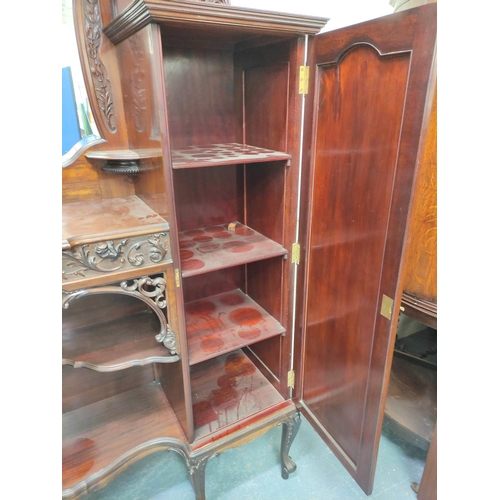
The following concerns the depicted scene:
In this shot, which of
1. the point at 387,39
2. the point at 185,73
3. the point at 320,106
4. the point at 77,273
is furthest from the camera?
the point at 185,73

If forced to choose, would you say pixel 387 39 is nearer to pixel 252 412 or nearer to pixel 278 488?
pixel 252 412

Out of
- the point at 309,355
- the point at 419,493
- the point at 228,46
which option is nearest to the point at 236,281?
the point at 309,355

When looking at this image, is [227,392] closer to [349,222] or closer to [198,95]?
[349,222]

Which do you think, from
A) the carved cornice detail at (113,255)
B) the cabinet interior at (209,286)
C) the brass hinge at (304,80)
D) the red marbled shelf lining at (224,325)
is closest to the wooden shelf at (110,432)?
the cabinet interior at (209,286)

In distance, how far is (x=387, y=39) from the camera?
2.84 ft

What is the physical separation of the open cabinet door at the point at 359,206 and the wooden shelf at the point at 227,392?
0.93 ft

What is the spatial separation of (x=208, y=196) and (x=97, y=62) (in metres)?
0.68

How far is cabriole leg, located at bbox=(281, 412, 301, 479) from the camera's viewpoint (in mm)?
1524

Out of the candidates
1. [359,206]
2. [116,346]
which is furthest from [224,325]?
[359,206]

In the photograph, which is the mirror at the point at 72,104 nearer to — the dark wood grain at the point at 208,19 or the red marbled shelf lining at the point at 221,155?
the dark wood grain at the point at 208,19

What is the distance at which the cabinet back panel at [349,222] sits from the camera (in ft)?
3.12

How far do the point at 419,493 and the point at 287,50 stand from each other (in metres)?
1.87

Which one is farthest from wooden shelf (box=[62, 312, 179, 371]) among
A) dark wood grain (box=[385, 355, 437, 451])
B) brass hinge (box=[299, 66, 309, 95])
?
dark wood grain (box=[385, 355, 437, 451])

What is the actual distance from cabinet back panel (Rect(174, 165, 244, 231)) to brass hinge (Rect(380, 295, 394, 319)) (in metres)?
0.87
